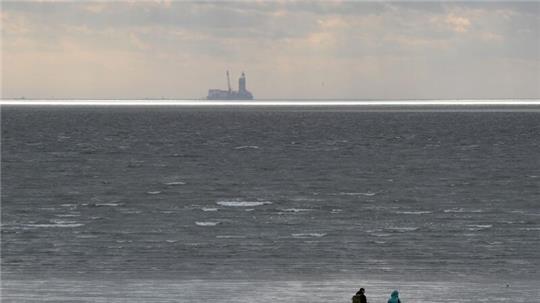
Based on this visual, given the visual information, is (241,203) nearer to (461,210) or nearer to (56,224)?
(461,210)

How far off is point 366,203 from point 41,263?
27166 mm

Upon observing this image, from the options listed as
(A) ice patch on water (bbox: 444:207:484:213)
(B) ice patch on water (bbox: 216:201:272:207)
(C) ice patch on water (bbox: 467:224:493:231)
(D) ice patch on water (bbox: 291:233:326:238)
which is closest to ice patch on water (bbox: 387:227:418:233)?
(C) ice patch on water (bbox: 467:224:493:231)

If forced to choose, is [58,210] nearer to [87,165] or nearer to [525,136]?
[87,165]

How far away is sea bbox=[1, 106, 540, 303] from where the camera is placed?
35500 mm

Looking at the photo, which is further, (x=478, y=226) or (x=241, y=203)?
(x=241, y=203)

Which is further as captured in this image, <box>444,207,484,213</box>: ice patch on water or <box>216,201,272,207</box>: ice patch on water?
<box>216,201,272,207</box>: ice patch on water

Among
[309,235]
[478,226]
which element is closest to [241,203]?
[309,235]

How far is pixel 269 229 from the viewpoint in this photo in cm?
5134

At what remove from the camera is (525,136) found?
517 feet

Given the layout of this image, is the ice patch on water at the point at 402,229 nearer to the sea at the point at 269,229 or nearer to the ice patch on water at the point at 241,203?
the sea at the point at 269,229

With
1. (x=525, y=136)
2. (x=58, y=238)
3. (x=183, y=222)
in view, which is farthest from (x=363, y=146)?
(x=58, y=238)

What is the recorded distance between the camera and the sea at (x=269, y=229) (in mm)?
35500

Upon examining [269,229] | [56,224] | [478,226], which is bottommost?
[478,226]

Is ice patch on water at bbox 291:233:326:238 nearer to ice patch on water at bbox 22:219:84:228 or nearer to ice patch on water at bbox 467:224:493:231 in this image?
ice patch on water at bbox 467:224:493:231
